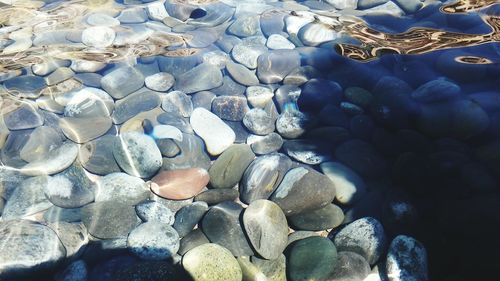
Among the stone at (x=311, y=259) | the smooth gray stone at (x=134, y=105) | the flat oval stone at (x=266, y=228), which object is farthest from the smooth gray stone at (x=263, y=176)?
the smooth gray stone at (x=134, y=105)

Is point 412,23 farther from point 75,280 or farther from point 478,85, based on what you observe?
point 75,280

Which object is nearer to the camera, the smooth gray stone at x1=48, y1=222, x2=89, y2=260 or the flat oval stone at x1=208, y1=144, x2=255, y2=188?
the smooth gray stone at x1=48, y1=222, x2=89, y2=260

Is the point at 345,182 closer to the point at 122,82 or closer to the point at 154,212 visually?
the point at 154,212

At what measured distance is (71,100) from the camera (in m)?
2.21

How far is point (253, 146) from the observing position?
2.04 metres

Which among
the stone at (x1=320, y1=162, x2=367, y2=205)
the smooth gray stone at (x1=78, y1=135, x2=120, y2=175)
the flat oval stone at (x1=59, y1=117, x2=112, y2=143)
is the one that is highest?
the stone at (x1=320, y1=162, x2=367, y2=205)

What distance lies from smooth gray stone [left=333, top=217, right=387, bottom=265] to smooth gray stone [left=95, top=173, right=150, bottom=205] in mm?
997

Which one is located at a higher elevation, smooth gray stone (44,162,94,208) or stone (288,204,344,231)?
stone (288,204,344,231)

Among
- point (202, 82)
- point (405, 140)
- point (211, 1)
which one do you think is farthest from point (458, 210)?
point (211, 1)

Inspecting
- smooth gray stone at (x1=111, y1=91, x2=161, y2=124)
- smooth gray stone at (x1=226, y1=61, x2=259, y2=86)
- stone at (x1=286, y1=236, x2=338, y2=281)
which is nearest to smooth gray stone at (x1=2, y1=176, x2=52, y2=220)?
smooth gray stone at (x1=111, y1=91, x2=161, y2=124)

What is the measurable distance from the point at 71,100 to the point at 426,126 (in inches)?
86.1

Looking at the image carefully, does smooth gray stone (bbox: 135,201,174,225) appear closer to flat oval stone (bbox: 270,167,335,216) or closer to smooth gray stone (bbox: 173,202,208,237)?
smooth gray stone (bbox: 173,202,208,237)

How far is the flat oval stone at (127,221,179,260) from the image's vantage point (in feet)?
4.90

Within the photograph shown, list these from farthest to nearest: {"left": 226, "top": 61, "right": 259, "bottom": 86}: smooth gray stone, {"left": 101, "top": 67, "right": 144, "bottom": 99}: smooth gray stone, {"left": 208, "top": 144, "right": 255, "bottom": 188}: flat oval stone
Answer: {"left": 226, "top": 61, "right": 259, "bottom": 86}: smooth gray stone, {"left": 101, "top": 67, "right": 144, "bottom": 99}: smooth gray stone, {"left": 208, "top": 144, "right": 255, "bottom": 188}: flat oval stone
